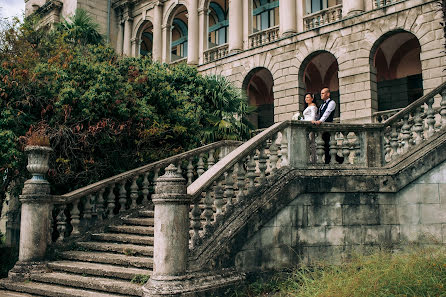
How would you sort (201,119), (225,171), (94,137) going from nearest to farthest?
1. (225,171)
2. (94,137)
3. (201,119)

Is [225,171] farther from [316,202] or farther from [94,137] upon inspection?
[94,137]

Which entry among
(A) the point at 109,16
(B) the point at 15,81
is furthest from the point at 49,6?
(B) the point at 15,81

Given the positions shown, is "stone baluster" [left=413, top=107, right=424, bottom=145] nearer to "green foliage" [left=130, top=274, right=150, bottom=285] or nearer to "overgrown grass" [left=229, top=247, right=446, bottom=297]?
"overgrown grass" [left=229, top=247, right=446, bottom=297]

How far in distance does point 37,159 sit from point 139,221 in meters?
2.25

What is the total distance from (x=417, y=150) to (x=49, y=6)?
2782cm

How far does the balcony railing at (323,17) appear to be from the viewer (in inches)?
700

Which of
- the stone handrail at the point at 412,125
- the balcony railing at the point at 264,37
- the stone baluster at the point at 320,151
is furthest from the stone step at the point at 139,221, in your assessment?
the balcony railing at the point at 264,37

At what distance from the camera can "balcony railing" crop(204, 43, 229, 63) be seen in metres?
22.3

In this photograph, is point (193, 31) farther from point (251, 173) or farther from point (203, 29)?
point (251, 173)

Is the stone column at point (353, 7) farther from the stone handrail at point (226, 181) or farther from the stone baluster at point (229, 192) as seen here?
the stone baluster at point (229, 192)

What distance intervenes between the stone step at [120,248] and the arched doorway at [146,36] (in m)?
22.3

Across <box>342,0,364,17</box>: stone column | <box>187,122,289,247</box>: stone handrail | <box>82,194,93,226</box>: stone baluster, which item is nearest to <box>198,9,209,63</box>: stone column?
<box>342,0,364,17</box>: stone column

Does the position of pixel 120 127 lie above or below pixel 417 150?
above

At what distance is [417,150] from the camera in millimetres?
7625
